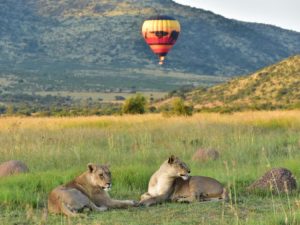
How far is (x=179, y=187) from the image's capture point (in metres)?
10.9

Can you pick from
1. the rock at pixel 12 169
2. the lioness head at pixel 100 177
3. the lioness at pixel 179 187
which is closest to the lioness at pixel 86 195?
the lioness head at pixel 100 177

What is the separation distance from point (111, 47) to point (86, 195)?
141 meters

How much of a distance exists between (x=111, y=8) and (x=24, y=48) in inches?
1446

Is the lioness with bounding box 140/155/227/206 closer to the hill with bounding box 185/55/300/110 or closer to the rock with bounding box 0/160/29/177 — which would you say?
the rock with bounding box 0/160/29/177

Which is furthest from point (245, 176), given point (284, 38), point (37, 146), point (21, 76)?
point (284, 38)

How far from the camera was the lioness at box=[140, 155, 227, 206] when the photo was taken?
10.6 m

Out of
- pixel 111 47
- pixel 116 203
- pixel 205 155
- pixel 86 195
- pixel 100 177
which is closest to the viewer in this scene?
pixel 100 177

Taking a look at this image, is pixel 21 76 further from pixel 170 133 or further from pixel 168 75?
pixel 170 133

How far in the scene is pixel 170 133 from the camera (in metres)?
21.1

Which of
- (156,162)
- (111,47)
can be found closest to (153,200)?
(156,162)

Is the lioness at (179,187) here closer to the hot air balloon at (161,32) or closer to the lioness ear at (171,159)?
the lioness ear at (171,159)

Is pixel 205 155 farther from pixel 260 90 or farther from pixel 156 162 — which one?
pixel 260 90

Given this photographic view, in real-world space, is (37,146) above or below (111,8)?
below

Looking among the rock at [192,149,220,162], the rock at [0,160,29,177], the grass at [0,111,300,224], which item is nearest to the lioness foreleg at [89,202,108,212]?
the grass at [0,111,300,224]
